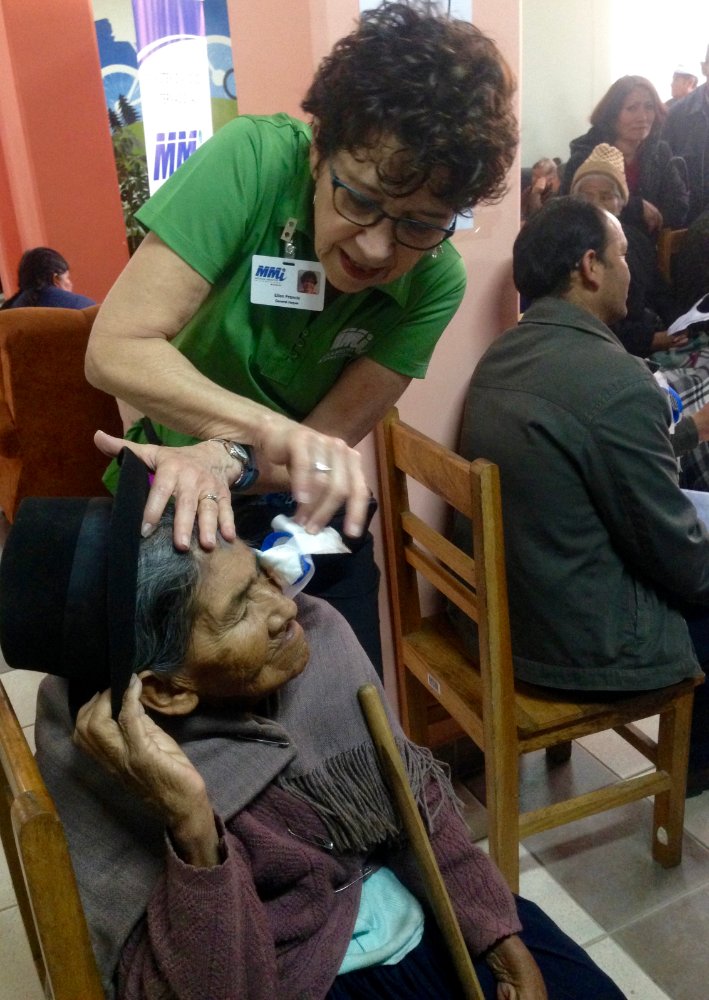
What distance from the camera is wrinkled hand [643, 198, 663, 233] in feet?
6.91

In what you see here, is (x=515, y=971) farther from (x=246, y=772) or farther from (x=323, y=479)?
(x=323, y=479)

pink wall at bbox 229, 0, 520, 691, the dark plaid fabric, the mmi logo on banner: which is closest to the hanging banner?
the mmi logo on banner

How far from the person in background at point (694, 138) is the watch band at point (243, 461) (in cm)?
161

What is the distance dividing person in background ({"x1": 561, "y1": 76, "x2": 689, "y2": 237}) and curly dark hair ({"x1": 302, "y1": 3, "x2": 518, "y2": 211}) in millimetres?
1061

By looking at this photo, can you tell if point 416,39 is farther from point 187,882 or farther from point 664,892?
point 664,892

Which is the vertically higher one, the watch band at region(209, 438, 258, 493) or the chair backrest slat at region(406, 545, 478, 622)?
the watch band at region(209, 438, 258, 493)

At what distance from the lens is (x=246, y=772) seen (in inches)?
36.8

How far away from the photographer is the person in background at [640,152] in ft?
6.68

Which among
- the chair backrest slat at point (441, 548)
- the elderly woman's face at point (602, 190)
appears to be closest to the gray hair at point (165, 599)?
the chair backrest slat at point (441, 548)

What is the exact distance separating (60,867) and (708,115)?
86.4 inches

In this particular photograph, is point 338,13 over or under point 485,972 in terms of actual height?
over

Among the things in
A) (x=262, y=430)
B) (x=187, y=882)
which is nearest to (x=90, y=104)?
(x=262, y=430)

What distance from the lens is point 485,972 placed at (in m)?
1.03

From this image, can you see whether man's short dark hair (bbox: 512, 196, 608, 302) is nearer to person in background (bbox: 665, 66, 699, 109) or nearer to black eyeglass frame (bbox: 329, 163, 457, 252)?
person in background (bbox: 665, 66, 699, 109)
